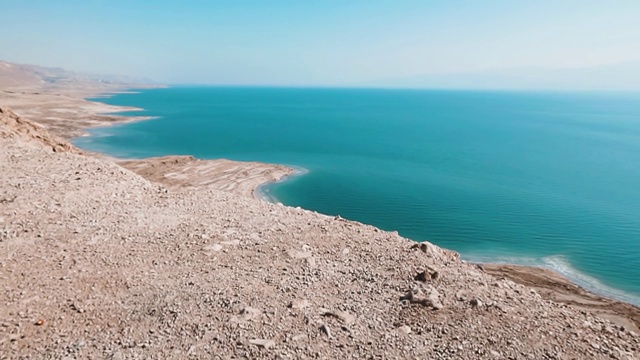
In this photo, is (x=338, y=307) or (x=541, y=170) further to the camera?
(x=541, y=170)

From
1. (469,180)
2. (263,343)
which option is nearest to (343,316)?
(263,343)

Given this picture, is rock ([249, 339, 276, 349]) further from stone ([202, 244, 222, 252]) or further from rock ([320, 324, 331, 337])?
Result: stone ([202, 244, 222, 252])

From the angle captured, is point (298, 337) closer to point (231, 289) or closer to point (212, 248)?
point (231, 289)

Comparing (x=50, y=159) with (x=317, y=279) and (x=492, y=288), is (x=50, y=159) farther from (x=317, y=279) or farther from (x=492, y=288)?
(x=492, y=288)

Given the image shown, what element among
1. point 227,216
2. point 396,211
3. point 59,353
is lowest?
point 396,211

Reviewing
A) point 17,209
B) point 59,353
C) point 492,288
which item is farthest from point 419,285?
point 17,209

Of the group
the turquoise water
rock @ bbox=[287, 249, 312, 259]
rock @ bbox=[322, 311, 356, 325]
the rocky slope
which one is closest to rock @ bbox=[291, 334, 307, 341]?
the rocky slope
